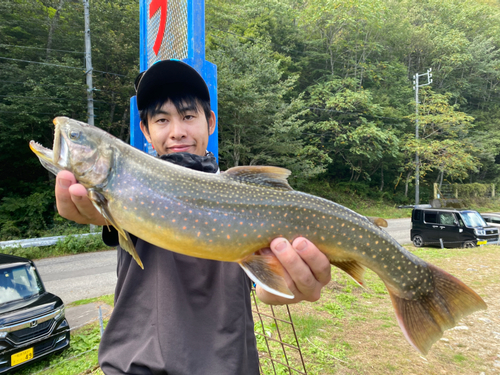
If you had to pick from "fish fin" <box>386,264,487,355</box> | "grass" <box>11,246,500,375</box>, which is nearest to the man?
"fish fin" <box>386,264,487,355</box>

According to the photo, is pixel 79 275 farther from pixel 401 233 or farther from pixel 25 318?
pixel 401 233

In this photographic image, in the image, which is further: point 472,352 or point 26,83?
point 26,83

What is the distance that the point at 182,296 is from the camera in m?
A: 1.77

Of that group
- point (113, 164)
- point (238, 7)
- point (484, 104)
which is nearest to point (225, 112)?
point (238, 7)

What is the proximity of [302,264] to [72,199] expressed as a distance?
4.82 ft

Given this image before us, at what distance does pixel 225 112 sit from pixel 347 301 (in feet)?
47.4

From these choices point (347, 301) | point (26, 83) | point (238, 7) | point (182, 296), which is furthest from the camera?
point (238, 7)

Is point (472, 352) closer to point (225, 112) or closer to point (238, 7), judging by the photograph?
point (225, 112)

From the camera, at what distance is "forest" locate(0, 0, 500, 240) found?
15.7 meters

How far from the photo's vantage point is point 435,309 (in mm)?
2012

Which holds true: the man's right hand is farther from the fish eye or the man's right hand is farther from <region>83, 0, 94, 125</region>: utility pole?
<region>83, 0, 94, 125</region>: utility pole

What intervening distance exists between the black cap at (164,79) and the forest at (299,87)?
15601mm

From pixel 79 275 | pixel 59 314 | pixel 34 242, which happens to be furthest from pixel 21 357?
pixel 34 242

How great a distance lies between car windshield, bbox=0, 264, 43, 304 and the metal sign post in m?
4.34
